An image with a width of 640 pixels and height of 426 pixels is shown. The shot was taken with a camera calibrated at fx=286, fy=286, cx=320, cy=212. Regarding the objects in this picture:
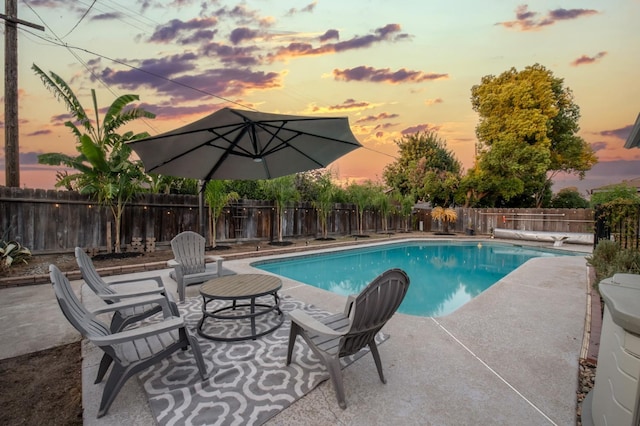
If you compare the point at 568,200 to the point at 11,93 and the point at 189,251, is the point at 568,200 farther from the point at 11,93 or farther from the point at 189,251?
the point at 11,93

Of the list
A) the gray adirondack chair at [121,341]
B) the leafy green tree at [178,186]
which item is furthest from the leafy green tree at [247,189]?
the gray adirondack chair at [121,341]

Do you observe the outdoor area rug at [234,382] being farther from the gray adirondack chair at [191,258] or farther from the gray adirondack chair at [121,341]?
the gray adirondack chair at [191,258]

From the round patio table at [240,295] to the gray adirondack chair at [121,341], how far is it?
67cm

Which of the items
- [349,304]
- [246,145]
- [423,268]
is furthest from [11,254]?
[423,268]

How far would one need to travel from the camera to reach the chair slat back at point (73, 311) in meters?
1.87

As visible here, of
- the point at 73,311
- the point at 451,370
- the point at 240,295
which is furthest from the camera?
the point at 240,295

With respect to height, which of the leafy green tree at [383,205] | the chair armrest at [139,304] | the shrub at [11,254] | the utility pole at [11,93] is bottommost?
the shrub at [11,254]

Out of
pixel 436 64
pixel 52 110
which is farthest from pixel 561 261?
pixel 52 110

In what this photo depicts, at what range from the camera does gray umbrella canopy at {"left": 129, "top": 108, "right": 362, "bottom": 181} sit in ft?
10.7

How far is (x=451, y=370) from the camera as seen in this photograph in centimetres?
251

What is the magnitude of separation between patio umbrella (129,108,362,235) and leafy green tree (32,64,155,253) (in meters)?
3.46

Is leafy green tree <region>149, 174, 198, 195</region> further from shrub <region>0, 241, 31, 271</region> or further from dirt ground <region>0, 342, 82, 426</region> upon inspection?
dirt ground <region>0, 342, 82, 426</region>

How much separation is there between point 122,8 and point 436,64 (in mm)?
11809

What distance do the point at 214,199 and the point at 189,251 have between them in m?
4.39
